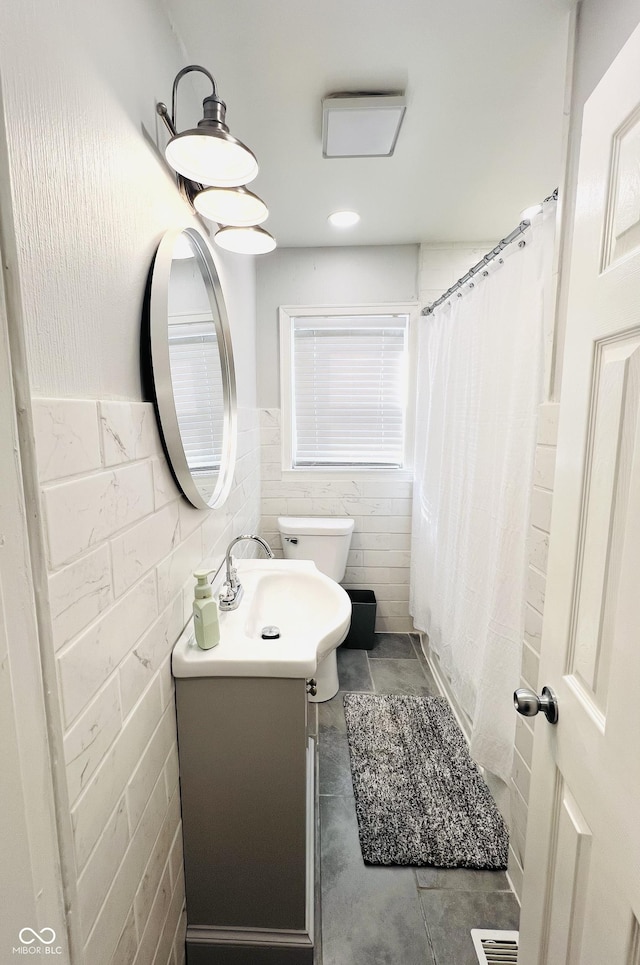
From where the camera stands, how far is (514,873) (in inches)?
50.9

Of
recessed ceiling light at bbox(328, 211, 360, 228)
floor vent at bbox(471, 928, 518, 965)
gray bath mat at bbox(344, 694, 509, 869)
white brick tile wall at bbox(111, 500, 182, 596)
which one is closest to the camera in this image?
white brick tile wall at bbox(111, 500, 182, 596)

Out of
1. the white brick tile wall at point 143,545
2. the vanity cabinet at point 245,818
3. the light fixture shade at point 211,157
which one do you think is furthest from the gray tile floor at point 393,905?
the light fixture shade at point 211,157

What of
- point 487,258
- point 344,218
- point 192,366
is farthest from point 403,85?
point 192,366

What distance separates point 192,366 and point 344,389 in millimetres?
1578

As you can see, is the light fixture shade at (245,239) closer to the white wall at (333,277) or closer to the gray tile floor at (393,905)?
the white wall at (333,277)

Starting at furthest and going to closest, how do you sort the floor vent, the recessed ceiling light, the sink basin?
the recessed ceiling light → the floor vent → the sink basin

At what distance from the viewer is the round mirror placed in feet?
2.82

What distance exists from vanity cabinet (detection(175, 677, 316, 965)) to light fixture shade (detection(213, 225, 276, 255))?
1218mm

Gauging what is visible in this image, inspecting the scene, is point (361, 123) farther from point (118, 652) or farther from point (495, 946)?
point (495, 946)

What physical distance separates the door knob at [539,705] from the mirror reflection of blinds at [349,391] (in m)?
1.95

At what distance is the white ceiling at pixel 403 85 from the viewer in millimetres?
1021

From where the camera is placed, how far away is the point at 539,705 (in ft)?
2.47

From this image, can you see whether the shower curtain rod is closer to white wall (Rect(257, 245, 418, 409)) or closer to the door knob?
white wall (Rect(257, 245, 418, 409))
